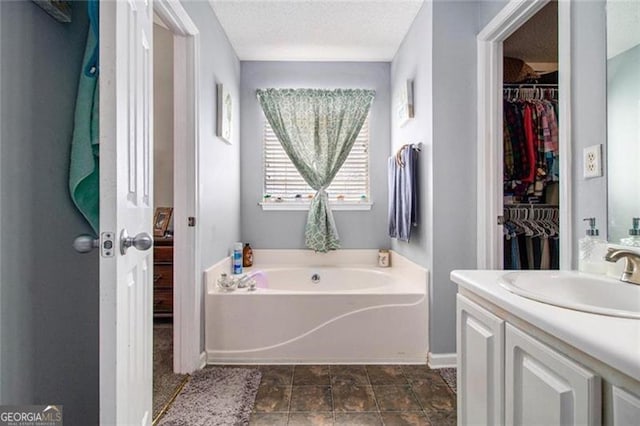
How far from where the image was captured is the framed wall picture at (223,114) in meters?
2.48

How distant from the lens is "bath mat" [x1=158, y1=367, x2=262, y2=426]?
1.63 meters

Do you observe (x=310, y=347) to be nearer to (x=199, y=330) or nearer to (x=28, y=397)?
(x=199, y=330)

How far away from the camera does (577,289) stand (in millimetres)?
1090

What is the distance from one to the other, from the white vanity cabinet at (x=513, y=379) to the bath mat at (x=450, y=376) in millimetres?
808

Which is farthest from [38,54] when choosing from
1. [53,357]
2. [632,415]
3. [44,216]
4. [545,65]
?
[545,65]

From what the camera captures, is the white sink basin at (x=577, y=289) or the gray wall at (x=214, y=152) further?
the gray wall at (x=214, y=152)

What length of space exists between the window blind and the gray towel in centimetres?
62

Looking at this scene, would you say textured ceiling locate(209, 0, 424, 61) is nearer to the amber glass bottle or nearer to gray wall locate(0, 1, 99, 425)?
gray wall locate(0, 1, 99, 425)

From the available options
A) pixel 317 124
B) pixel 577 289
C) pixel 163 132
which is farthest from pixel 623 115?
pixel 163 132

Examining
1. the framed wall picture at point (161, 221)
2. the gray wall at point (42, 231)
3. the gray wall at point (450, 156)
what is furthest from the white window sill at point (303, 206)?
the gray wall at point (42, 231)

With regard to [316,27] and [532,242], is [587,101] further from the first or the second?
[316,27]

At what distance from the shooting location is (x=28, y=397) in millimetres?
959

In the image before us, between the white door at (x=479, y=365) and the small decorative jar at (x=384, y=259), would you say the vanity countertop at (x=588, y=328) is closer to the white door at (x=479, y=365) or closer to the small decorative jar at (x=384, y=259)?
the white door at (x=479, y=365)

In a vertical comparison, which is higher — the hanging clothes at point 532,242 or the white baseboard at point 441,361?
the hanging clothes at point 532,242
